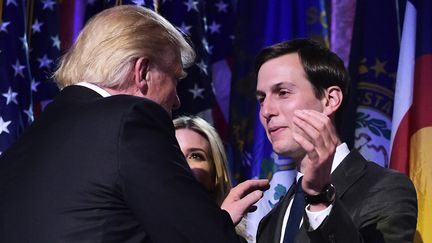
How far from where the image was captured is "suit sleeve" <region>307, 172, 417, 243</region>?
209 centimetres

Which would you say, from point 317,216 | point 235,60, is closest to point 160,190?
point 317,216

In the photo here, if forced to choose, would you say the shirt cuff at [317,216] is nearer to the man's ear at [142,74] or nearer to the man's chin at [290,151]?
the man's ear at [142,74]

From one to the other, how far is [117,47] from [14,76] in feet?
8.24

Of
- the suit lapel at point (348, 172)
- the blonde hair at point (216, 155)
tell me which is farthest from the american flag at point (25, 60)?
the suit lapel at point (348, 172)

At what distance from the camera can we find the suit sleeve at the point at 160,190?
1.80m

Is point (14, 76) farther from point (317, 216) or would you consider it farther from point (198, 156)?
point (317, 216)

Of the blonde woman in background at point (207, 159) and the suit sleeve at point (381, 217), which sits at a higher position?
the suit sleeve at point (381, 217)

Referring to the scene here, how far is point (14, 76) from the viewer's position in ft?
14.6

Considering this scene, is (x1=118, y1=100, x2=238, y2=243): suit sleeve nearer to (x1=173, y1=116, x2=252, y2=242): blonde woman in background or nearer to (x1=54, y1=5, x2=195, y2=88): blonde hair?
(x1=54, y1=5, x2=195, y2=88): blonde hair

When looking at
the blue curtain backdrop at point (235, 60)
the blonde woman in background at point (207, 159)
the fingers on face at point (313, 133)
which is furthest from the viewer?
the blue curtain backdrop at point (235, 60)

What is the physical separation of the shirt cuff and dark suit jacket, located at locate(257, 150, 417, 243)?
14 millimetres

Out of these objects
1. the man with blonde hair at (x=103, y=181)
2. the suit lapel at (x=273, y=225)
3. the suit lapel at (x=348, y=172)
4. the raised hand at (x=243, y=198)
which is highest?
the man with blonde hair at (x=103, y=181)

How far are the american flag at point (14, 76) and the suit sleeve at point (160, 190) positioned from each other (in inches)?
105

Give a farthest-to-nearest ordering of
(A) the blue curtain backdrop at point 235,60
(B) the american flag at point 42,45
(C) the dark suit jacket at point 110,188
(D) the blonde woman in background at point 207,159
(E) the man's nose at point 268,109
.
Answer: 1. (B) the american flag at point 42,45
2. (A) the blue curtain backdrop at point 235,60
3. (D) the blonde woman in background at point 207,159
4. (E) the man's nose at point 268,109
5. (C) the dark suit jacket at point 110,188
